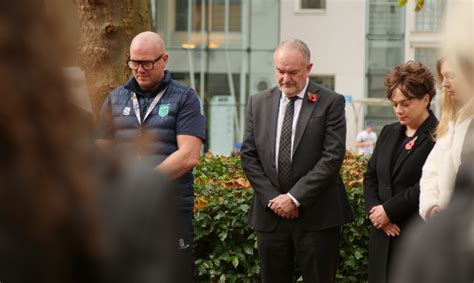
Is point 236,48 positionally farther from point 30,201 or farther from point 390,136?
point 30,201

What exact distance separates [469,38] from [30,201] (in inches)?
45.4

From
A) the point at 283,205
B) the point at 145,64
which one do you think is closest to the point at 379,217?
the point at 283,205

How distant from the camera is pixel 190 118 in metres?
6.41

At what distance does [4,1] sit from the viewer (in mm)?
1377

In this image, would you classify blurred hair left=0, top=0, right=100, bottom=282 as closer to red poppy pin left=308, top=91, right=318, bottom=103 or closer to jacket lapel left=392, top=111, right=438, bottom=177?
jacket lapel left=392, top=111, right=438, bottom=177

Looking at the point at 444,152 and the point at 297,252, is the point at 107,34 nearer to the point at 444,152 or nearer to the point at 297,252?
the point at 297,252

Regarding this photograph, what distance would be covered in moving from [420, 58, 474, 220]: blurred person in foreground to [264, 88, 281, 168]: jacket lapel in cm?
136

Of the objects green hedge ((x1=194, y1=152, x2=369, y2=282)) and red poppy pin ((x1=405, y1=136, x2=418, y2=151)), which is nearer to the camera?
red poppy pin ((x1=405, y1=136, x2=418, y2=151))

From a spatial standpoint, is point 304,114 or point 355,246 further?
point 355,246

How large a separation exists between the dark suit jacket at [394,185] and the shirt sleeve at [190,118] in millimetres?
1339

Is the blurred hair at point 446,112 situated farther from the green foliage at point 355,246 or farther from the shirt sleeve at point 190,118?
the green foliage at point 355,246

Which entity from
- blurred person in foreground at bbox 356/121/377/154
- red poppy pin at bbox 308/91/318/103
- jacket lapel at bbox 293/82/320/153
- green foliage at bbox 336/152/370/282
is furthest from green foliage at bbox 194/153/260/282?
blurred person in foreground at bbox 356/121/377/154

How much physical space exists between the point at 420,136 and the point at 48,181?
536cm

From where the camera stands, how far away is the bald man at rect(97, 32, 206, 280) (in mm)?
6312
